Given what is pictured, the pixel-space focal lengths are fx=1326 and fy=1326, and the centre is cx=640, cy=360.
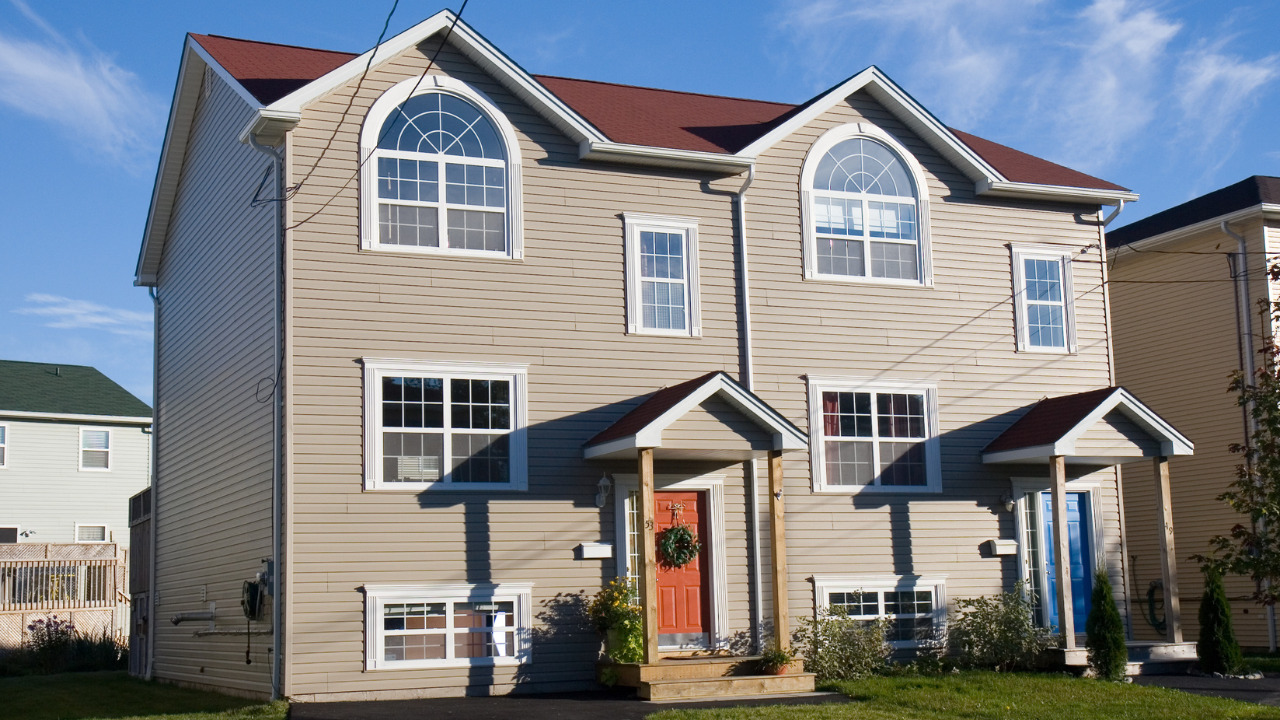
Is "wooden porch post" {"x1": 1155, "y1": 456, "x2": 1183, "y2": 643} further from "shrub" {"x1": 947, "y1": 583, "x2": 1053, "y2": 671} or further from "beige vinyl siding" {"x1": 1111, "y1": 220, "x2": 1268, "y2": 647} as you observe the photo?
"beige vinyl siding" {"x1": 1111, "y1": 220, "x2": 1268, "y2": 647}

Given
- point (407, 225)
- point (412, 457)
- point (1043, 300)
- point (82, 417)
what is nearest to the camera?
point (412, 457)

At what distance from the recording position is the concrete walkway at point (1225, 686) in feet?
51.3

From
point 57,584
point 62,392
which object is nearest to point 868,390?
point 57,584

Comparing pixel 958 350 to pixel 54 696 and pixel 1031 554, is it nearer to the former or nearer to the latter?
pixel 1031 554

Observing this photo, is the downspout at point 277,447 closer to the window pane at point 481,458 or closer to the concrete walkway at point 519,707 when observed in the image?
the concrete walkway at point 519,707

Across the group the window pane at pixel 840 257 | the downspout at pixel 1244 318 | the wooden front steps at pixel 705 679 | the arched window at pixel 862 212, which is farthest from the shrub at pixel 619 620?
the downspout at pixel 1244 318

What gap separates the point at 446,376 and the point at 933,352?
23.0ft

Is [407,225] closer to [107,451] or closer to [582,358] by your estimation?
[582,358]

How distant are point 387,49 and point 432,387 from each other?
413 cm

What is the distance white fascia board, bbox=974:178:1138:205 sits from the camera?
19.0m

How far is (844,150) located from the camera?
18672 mm

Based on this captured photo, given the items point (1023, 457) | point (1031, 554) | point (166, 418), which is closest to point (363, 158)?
point (166, 418)

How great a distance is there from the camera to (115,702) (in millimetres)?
17172

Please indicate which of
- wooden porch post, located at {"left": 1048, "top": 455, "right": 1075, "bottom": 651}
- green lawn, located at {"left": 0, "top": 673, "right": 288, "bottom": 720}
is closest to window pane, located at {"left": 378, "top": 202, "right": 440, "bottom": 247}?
green lawn, located at {"left": 0, "top": 673, "right": 288, "bottom": 720}
